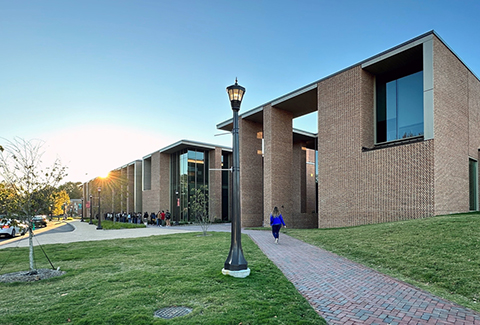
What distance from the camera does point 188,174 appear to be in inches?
1517

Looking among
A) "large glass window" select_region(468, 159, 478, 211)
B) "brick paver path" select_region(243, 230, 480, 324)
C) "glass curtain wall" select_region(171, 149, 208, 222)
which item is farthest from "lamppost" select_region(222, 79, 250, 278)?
→ "glass curtain wall" select_region(171, 149, 208, 222)

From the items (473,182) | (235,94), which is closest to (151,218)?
(473,182)

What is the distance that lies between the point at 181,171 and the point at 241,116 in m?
14.4

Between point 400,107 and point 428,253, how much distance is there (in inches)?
482

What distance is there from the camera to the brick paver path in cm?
470

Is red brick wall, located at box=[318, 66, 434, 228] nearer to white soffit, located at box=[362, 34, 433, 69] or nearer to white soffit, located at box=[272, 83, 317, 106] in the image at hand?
white soffit, located at box=[362, 34, 433, 69]

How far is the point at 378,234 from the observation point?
1127cm

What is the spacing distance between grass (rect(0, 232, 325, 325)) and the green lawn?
123 inches

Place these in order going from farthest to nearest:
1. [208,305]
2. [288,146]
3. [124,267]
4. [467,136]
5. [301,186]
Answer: [301,186], [288,146], [467,136], [124,267], [208,305]

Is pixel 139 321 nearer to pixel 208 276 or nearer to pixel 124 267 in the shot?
pixel 208 276

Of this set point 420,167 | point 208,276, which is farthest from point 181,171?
point 208,276

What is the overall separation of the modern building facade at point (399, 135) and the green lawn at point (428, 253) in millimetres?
4923

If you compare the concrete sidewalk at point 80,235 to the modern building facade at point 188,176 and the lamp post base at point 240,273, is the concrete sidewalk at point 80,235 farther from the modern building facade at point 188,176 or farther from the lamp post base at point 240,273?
the modern building facade at point 188,176

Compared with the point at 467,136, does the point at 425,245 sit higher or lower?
lower
